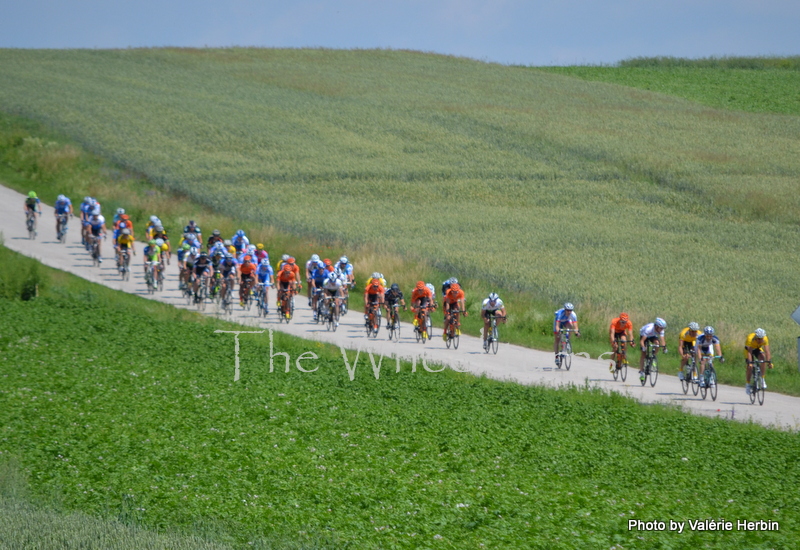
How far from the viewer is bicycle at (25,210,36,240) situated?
107 ft

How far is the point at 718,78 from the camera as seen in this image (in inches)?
3137

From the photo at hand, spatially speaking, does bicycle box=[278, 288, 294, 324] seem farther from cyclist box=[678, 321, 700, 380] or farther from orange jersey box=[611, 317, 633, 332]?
cyclist box=[678, 321, 700, 380]

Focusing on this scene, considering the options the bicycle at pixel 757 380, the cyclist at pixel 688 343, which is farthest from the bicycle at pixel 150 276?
the bicycle at pixel 757 380

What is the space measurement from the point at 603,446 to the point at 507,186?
33.4 meters

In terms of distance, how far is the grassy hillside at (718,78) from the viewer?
226 feet

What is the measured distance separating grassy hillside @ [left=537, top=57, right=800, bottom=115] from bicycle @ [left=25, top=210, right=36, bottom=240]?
174 ft

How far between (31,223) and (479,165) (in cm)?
2557

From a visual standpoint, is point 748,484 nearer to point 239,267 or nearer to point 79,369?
point 79,369

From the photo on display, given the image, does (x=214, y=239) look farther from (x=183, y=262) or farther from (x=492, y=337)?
(x=492, y=337)

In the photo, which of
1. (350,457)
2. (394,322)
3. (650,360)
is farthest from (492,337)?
(350,457)

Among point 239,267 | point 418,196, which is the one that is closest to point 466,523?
point 239,267

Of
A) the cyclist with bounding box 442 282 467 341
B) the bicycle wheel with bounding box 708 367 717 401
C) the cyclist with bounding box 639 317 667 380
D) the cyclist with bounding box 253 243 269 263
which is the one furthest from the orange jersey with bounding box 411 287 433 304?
the bicycle wheel with bounding box 708 367 717 401

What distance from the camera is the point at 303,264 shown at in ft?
105

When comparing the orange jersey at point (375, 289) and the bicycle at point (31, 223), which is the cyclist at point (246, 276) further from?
the bicycle at point (31, 223)
